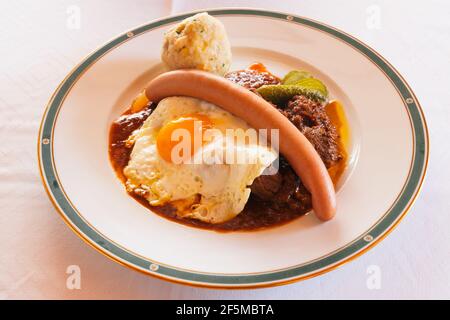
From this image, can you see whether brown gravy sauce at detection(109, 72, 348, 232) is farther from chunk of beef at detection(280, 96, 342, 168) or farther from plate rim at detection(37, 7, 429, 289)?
plate rim at detection(37, 7, 429, 289)

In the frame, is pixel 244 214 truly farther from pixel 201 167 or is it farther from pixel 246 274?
pixel 246 274

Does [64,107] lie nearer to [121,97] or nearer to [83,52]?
[121,97]

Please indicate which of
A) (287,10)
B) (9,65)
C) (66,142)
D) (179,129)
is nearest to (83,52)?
(9,65)

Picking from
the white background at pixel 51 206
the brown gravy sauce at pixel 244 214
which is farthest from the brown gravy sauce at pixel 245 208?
the white background at pixel 51 206

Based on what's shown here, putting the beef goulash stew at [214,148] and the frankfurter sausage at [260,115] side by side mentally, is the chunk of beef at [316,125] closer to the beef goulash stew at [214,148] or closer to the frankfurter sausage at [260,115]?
the beef goulash stew at [214,148]

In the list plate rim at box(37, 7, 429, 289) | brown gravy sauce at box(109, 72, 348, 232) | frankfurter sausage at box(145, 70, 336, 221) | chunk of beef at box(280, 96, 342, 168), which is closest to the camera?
plate rim at box(37, 7, 429, 289)

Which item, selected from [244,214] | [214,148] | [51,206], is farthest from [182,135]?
[51,206]

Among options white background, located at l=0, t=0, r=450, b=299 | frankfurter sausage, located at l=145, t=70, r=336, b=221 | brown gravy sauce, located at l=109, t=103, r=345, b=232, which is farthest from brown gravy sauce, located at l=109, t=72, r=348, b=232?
white background, located at l=0, t=0, r=450, b=299
